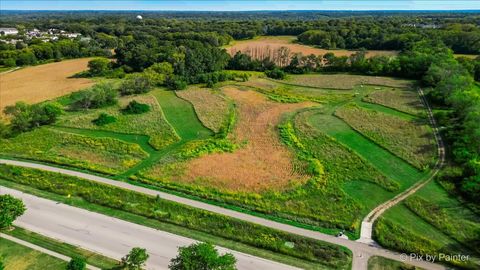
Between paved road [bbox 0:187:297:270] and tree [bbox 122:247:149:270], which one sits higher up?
tree [bbox 122:247:149:270]

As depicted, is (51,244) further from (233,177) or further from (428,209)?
(428,209)

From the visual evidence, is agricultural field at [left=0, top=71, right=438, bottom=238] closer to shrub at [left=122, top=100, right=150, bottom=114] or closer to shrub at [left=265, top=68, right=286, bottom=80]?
shrub at [left=122, top=100, right=150, bottom=114]

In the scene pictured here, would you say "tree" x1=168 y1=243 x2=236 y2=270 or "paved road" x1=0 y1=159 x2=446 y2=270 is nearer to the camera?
"tree" x1=168 y1=243 x2=236 y2=270

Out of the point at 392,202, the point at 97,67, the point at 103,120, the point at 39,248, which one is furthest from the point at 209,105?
the point at 97,67

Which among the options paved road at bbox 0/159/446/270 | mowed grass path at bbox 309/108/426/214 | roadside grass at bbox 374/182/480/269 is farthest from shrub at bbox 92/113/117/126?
roadside grass at bbox 374/182/480/269

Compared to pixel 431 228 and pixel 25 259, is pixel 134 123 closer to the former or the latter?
pixel 25 259

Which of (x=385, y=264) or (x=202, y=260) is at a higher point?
(x=202, y=260)

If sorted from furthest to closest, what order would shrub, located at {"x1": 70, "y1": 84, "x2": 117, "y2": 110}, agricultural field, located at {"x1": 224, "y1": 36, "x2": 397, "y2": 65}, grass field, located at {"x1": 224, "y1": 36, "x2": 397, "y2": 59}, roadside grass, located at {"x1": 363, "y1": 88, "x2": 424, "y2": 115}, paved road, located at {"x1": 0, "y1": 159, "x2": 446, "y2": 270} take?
grass field, located at {"x1": 224, "y1": 36, "x2": 397, "y2": 59}
agricultural field, located at {"x1": 224, "y1": 36, "x2": 397, "y2": 65}
shrub, located at {"x1": 70, "y1": 84, "x2": 117, "y2": 110}
roadside grass, located at {"x1": 363, "y1": 88, "x2": 424, "y2": 115}
paved road, located at {"x1": 0, "y1": 159, "x2": 446, "y2": 270}
